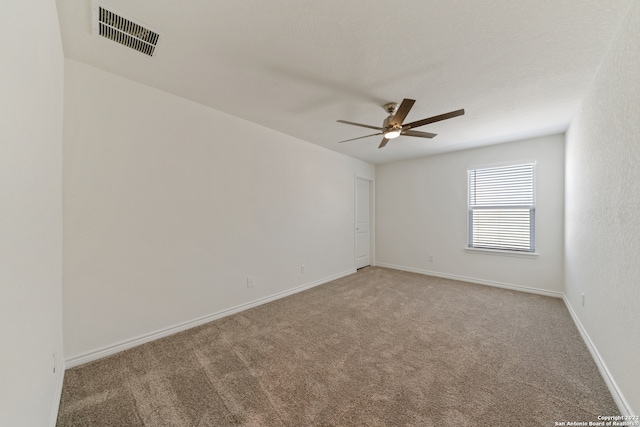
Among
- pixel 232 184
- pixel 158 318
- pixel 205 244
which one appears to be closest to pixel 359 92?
pixel 232 184

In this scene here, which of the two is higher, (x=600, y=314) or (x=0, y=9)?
(x=0, y=9)

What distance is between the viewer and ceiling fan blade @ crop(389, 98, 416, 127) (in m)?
1.96

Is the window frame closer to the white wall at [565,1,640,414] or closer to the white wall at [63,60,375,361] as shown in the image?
the white wall at [565,1,640,414]

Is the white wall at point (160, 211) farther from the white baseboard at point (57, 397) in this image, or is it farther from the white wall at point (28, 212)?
the white wall at point (28, 212)

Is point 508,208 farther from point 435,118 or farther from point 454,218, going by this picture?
point 435,118

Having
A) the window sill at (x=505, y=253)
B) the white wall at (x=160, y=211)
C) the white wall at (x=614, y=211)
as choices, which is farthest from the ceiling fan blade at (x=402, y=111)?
the window sill at (x=505, y=253)

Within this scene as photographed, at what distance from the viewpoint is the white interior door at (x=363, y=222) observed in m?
5.16

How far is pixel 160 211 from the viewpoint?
2.34 metres

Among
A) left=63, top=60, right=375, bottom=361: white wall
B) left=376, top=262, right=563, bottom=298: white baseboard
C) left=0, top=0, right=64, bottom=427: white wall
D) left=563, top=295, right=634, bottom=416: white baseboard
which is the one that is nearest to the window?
left=376, top=262, right=563, bottom=298: white baseboard

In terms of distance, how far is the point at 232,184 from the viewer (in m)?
2.91

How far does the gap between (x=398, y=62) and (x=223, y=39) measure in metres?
1.32

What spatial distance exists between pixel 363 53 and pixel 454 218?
369cm

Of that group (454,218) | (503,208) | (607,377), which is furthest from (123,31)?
(503,208)

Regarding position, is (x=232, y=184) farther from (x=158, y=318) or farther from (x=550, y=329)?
(x=550, y=329)
